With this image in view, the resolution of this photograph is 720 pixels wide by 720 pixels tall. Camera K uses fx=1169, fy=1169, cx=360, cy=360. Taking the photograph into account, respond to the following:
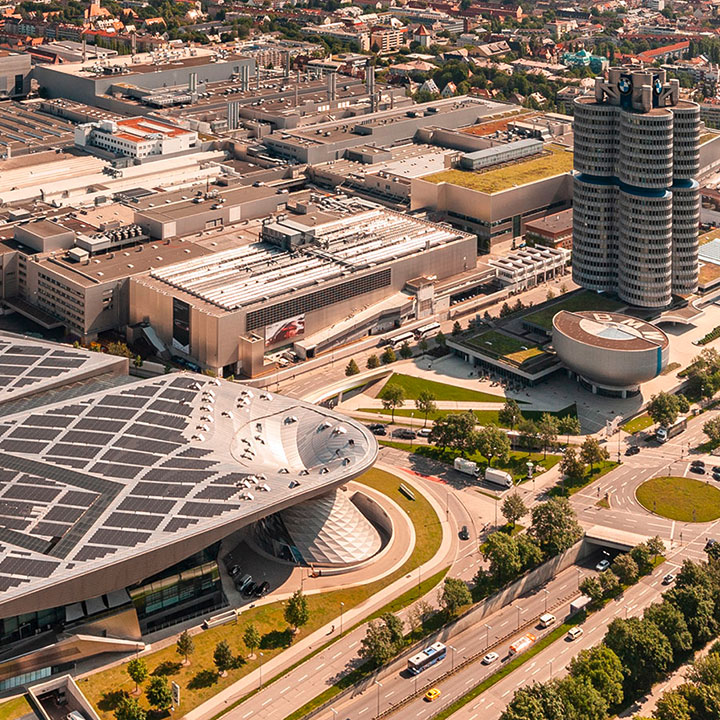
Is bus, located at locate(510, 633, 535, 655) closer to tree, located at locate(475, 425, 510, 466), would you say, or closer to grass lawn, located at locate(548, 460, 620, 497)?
grass lawn, located at locate(548, 460, 620, 497)

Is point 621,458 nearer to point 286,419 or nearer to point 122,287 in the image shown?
point 286,419

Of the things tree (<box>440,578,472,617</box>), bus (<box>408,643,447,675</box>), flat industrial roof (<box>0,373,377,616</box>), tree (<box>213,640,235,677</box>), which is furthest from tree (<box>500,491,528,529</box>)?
tree (<box>213,640,235,677</box>)

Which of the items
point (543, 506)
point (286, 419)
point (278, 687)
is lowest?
point (278, 687)

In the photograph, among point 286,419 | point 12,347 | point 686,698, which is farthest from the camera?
point 12,347

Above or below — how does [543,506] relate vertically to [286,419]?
below

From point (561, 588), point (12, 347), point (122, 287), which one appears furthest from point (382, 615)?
point (122, 287)

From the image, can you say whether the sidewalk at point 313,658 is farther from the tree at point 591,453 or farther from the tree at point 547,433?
the tree at point 547,433
